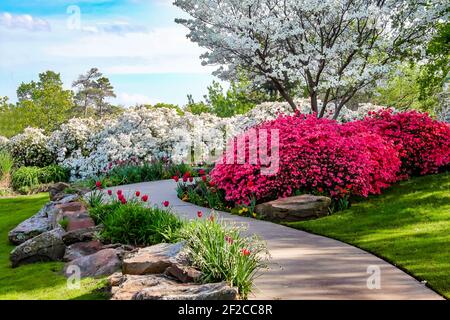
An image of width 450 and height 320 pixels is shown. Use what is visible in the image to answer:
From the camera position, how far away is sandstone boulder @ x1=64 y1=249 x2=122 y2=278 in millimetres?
6801

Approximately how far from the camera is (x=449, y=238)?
798 centimetres

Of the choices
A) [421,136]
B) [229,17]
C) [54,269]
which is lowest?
[54,269]

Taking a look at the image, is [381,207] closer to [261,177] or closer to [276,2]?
[261,177]

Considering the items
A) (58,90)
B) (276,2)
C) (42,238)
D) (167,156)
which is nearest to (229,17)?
(276,2)

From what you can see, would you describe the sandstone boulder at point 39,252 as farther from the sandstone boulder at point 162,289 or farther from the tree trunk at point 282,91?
the tree trunk at point 282,91

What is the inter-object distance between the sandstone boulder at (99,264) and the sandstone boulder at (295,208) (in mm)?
3635

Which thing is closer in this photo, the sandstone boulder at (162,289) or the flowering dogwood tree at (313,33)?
the sandstone boulder at (162,289)

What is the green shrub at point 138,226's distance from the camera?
24.7ft

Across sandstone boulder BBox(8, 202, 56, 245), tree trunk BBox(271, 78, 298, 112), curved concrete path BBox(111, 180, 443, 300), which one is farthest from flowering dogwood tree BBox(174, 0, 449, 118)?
curved concrete path BBox(111, 180, 443, 300)

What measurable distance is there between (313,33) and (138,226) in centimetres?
1184

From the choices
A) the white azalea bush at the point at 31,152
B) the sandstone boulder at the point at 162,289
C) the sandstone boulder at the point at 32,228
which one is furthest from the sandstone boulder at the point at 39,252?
→ the white azalea bush at the point at 31,152

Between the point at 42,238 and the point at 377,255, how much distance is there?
16.2 ft

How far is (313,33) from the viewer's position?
1783cm

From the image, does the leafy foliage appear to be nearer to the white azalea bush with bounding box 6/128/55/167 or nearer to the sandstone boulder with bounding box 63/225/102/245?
the white azalea bush with bounding box 6/128/55/167
